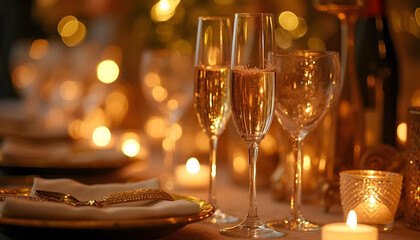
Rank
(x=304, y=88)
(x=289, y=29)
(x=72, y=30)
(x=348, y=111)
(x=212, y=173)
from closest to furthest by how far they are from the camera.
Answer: (x=304, y=88), (x=212, y=173), (x=348, y=111), (x=289, y=29), (x=72, y=30)

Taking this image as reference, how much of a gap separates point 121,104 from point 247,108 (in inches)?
77.9

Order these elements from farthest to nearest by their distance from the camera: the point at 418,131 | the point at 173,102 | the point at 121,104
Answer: the point at 121,104 → the point at 173,102 → the point at 418,131

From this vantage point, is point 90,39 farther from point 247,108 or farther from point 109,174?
point 247,108

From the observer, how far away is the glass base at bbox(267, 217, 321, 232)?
110 cm

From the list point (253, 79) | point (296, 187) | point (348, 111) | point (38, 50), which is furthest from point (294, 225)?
point (38, 50)

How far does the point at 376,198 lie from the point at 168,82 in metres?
0.85

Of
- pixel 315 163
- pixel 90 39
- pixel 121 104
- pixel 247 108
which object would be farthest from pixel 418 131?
pixel 90 39

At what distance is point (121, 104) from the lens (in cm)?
292

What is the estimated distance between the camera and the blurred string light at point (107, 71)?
3096 millimetres

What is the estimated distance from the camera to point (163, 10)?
2371mm

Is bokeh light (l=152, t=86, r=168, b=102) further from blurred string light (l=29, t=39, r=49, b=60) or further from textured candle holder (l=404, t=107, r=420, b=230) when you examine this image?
blurred string light (l=29, t=39, r=49, b=60)

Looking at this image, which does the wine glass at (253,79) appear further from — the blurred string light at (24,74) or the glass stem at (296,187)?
the blurred string light at (24,74)

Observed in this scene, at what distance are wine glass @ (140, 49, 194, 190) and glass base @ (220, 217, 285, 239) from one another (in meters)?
0.73

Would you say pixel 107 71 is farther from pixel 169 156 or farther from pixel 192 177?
pixel 192 177
